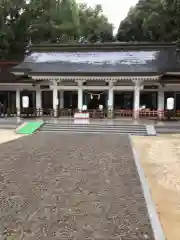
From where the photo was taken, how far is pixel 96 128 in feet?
61.3

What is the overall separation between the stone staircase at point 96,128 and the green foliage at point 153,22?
11521 mm

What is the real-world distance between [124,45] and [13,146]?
1395 centimetres

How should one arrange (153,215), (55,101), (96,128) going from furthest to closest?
1. (55,101)
2. (96,128)
3. (153,215)

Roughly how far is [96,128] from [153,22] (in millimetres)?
16789

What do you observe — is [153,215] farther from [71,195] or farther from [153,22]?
[153,22]

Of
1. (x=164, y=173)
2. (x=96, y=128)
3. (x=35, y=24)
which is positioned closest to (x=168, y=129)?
(x=96, y=128)

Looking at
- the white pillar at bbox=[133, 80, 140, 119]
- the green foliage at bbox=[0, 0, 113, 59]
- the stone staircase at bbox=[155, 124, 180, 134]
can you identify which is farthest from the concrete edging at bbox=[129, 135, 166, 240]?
the green foliage at bbox=[0, 0, 113, 59]

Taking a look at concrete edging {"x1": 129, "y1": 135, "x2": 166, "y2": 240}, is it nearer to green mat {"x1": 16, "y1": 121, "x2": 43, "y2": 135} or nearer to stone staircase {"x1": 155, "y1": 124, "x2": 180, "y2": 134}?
stone staircase {"x1": 155, "y1": 124, "x2": 180, "y2": 134}

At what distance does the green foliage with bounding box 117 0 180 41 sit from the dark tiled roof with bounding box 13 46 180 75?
15.4 ft

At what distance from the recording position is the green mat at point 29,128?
18000mm

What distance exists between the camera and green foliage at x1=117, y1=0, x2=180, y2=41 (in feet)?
90.6

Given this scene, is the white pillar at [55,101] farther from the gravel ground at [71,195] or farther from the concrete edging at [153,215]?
the concrete edging at [153,215]

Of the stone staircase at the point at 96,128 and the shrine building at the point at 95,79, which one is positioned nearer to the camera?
the stone staircase at the point at 96,128

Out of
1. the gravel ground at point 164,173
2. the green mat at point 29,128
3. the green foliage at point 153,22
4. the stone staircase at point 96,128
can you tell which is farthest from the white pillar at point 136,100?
the green foliage at point 153,22
